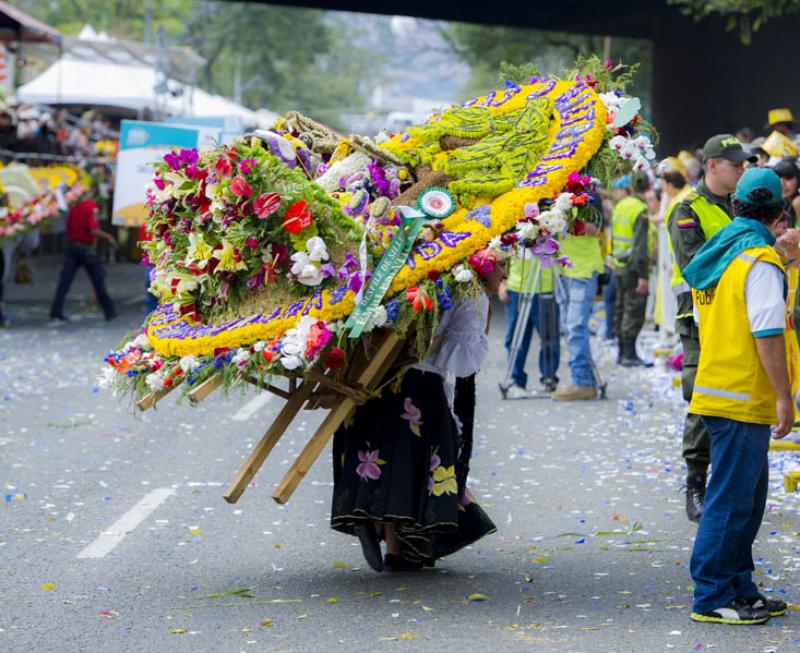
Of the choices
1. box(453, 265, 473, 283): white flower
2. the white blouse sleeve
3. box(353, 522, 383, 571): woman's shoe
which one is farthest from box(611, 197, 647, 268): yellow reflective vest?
box(453, 265, 473, 283): white flower

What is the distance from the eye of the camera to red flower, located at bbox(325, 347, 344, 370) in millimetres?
6316

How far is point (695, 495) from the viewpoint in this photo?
8344mm

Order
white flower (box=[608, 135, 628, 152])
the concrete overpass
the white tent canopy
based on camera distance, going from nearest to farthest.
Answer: white flower (box=[608, 135, 628, 152])
the concrete overpass
the white tent canopy

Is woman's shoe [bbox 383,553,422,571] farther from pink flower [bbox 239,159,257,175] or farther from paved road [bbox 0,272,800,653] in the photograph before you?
pink flower [bbox 239,159,257,175]

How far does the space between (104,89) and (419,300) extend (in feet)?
103

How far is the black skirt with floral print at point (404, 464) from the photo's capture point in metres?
6.73

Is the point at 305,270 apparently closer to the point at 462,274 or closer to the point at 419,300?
the point at 419,300

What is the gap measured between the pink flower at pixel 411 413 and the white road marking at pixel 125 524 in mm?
1864

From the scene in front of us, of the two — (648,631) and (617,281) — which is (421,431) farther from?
(617,281)

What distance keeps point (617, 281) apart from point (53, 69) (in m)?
24.7

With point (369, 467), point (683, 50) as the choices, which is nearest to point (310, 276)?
point (369, 467)

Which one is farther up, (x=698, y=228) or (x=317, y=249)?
(x=698, y=228)

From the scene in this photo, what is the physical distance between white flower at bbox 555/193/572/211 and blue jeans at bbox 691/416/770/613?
1.09 meters

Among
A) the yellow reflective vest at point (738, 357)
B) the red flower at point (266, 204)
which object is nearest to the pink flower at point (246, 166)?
the red flower at point (266, 204)
